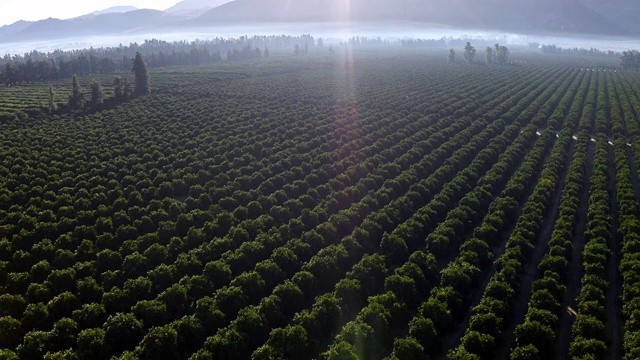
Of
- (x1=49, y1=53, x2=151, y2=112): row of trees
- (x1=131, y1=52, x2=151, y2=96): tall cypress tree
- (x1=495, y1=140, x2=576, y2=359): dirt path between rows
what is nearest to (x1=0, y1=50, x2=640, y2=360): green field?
(x1=495, y1=140, x2=576, y2=359): dirt path between rows

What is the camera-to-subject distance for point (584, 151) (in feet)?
251

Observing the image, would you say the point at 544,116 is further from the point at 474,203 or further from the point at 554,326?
the point at 554,326

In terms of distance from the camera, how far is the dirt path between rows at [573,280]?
33.6 meters

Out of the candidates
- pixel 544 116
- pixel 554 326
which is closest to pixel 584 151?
pixel 544 116

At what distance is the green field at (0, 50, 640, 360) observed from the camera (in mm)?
31797

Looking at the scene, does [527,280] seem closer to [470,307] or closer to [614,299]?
[614,299]

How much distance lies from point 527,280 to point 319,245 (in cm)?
2103

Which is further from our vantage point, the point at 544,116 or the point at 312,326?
the point at 544,116

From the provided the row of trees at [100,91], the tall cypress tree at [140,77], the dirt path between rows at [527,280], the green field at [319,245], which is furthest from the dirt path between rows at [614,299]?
the tall cypress tree at [140,77]

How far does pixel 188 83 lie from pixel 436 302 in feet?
598

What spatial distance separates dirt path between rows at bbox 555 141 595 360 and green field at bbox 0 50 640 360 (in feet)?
0.67

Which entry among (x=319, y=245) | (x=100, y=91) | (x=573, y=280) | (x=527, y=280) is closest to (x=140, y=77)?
(x=100, y=91)

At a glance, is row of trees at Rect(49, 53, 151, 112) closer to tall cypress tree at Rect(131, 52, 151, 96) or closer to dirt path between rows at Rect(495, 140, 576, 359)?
tall cypress tree at Rect(131, 52, 151, 96)

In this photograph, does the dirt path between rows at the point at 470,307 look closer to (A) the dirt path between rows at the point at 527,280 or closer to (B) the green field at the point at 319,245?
(B) the green field at the point at 319,245
